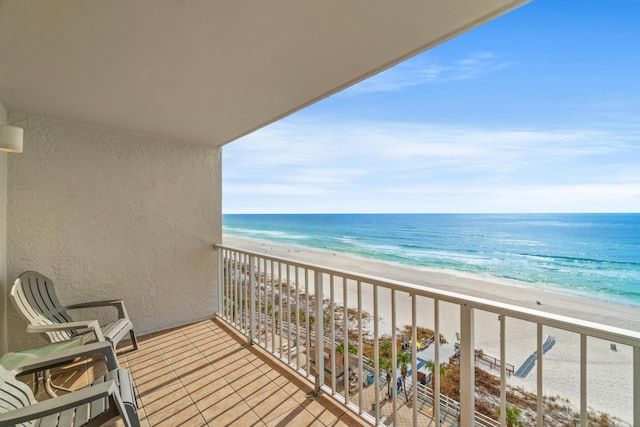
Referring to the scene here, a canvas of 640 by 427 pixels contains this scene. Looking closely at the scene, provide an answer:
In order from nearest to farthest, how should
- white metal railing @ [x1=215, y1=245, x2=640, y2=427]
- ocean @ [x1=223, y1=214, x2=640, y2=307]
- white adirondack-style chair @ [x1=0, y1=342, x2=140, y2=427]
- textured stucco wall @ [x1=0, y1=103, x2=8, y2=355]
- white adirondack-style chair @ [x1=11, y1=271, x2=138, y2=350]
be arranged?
white metal railing @ [x1=215, y1=245, x2=640, y2=427]
white adirondack-style chair @ [x1=0, y1=342, x2=140, y2=427]
white adirondack-style chair @ [x1=11, y1=271, x2=138, y2=350]
textured stucco wall @ [x1=0, y1=103, x2=8, y2=355]
ocean @ [x1=223, y1=214, x2=640, y2=307]

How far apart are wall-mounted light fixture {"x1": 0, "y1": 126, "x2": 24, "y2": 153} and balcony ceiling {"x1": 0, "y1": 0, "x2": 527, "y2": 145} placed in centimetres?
39

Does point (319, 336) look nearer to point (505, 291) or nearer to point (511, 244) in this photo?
point (505, 291)

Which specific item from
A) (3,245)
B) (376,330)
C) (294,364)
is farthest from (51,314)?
(376,330)

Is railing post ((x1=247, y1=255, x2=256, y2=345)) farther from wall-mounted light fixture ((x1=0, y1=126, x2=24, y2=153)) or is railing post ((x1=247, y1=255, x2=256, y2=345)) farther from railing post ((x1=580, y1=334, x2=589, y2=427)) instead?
railing post ((x1=580, y1=334, x2=589, y2=427))

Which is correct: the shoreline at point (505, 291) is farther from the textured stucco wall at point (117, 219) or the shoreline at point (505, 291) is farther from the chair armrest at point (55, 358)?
the chair armrest at point (55, 358)

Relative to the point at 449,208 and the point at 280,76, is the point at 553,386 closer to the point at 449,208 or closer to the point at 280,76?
the point at 280,76

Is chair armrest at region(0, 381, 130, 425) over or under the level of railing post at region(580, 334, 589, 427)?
under

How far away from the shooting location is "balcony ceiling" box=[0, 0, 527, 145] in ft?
4.62

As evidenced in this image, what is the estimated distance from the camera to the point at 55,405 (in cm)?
122

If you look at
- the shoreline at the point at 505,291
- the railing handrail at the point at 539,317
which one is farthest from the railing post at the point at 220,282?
the shoreline at the point at 505,291

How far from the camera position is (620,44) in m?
10.6

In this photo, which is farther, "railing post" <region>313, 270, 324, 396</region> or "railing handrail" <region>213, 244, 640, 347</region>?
"railing post" <region>313, 270, 324, 396</region>

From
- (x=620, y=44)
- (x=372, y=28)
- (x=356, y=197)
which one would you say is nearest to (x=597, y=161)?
(x=620, y=44)

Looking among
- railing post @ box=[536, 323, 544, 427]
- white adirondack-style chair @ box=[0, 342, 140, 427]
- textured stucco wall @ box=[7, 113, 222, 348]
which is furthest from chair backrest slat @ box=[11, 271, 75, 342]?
railing post @ box=[536, 323, 544, 427]
